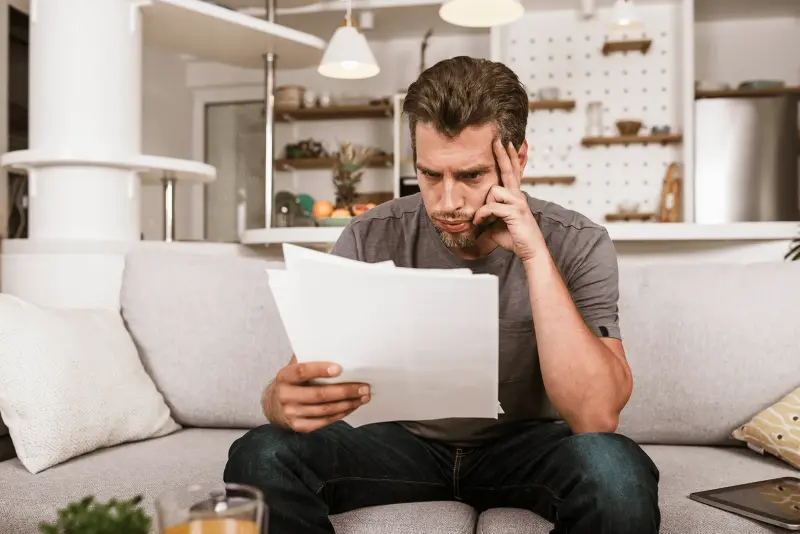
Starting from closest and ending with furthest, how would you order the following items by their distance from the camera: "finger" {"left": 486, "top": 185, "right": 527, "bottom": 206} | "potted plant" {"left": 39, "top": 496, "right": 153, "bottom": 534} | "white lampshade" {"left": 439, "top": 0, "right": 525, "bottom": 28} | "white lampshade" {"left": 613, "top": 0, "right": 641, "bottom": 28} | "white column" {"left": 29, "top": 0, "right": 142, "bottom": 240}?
1. "potted plant" {"left": 39, "top": 496, "right": 153, "bottom": 534}
2. "finger" {"left": 486, "top": 185, "right": 527, "bottom": 206}
3. "white column" {"left": 29, "top": 0, "right": 142, "bottom": 240}
4. "white lampshade" {"left": 439, "top": 0, "right": 525, "bottom": 28}
5. "white lampshade" {"left": 613, "top": 0, "right": 641, "bottom": 28}

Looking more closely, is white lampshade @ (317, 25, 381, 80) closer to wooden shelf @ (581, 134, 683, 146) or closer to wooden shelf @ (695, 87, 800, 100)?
wooden shelf @ (581, 134, 683, 146)

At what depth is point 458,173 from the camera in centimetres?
132

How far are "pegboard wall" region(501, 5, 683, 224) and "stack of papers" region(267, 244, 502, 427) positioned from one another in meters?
3.97

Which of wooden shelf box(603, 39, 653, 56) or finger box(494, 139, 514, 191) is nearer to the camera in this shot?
finger box(494, 139, 514, 191)

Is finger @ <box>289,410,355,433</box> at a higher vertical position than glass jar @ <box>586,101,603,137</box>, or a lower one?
lower

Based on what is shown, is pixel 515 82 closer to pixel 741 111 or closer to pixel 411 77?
pixel 741 111

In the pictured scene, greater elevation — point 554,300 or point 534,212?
point 534,212

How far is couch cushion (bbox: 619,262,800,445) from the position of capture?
1580mm

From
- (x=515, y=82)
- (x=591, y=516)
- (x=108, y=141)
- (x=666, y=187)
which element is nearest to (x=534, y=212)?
(x=515, y=82)

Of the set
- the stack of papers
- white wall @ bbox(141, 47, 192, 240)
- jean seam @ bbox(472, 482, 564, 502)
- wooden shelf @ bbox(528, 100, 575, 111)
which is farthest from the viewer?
white wall @ bbox(141, 47, 192, 240)

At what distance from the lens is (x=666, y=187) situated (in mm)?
4418

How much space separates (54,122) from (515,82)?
1549mm

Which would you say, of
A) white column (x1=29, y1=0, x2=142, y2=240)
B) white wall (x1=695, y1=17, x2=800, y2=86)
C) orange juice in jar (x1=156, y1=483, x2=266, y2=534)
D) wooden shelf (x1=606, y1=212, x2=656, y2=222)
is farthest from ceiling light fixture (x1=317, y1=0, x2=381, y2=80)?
orange juice in jar (x1=156, y1=483, x2=266, y2=534)

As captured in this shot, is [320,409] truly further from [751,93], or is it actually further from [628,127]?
[751,93]
